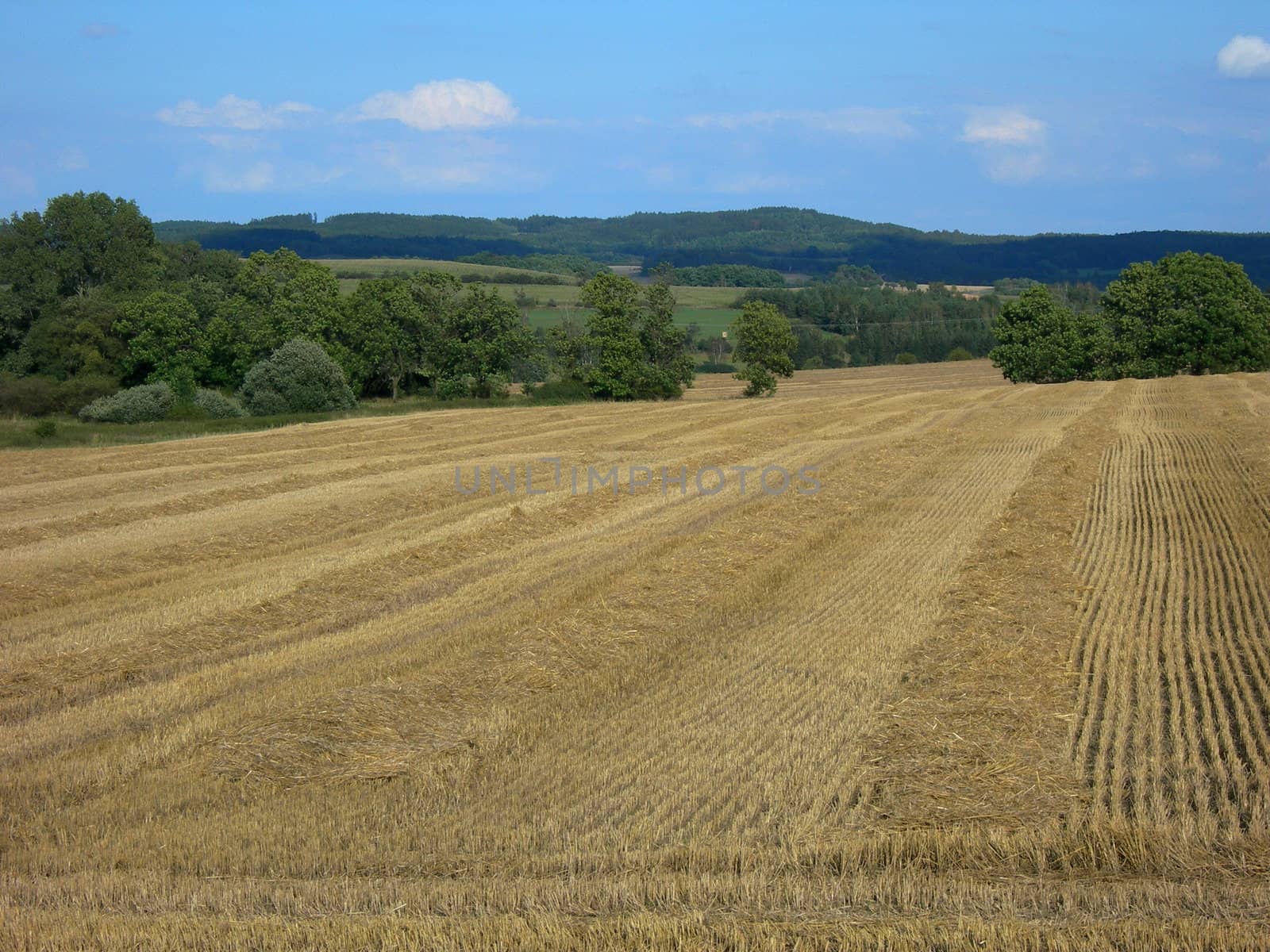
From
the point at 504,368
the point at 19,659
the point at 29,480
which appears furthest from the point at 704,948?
the point at 504,368

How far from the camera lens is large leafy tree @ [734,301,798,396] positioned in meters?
70.9

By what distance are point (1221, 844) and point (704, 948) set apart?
343 cm

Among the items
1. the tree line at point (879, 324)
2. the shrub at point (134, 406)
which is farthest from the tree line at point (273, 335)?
the tree line at point (879, 324)

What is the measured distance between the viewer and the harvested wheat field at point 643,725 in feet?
21.1

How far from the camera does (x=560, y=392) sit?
217ft

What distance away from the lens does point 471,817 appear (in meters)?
7.75

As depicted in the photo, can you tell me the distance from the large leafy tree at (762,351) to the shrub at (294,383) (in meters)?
25.7

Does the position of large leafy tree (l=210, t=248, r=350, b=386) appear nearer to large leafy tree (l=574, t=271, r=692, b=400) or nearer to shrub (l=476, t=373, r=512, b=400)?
shrub (l=476, t=373, r=512, b=400)

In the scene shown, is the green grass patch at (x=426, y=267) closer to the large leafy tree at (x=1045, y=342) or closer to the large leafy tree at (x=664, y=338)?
the large leafy tree at (x=664, y=338)

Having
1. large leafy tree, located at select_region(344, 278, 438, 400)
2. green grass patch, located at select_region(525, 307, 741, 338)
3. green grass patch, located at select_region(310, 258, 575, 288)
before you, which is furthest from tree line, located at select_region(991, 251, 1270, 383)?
green grass patch, located at select_region(310, 258, 575, 288)

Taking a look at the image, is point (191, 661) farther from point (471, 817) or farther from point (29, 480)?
point (29, 480)

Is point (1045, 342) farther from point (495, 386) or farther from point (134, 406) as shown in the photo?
point (134, 406)

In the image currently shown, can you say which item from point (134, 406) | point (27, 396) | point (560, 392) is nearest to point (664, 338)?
point (560, 392)

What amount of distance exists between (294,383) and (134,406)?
7414 millimetres
